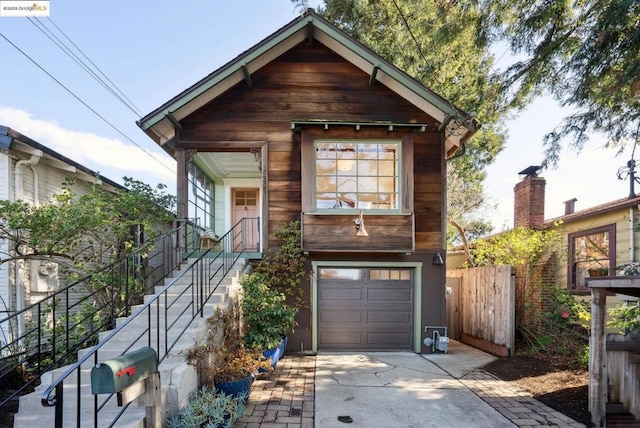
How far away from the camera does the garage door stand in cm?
762

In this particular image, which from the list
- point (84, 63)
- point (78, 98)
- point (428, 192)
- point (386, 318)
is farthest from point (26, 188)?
point (84, 63)

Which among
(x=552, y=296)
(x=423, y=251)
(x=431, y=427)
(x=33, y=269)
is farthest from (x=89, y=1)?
(x=552, y=296)

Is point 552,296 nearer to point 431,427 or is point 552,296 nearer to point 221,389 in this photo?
point 431,427

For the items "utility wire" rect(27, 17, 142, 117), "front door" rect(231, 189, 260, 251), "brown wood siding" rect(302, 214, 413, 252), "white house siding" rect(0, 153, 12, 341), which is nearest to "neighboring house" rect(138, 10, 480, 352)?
"brown wood siding" rect(302, 214, 413, 252)

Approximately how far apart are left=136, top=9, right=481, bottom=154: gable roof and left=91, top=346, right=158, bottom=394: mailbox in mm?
5634

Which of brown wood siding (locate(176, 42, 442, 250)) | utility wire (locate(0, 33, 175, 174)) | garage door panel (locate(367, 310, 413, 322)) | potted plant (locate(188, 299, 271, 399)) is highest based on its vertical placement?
utility wire (locate(0, 33, 175, 174))

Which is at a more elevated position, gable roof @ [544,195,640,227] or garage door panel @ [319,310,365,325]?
gable roof @ [544,195,640,227]

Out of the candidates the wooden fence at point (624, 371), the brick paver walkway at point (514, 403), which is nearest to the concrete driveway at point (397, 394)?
the brick paver walkway at point (514, 403)

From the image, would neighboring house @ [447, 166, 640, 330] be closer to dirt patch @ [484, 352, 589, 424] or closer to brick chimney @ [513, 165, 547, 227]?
brick chimney @ [513, 165, 547, 227]

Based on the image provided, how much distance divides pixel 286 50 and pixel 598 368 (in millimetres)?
7755

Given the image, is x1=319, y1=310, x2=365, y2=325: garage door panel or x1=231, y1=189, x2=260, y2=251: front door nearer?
x1=319, y1=310, x2=365, y2=325: garage door panel

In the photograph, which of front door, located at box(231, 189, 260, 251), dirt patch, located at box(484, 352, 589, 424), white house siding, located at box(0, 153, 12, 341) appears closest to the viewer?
dirt patch, located at box(484, 352, 589, 424)

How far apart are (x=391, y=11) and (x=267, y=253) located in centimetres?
914

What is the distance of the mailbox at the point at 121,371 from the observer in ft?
8.13
